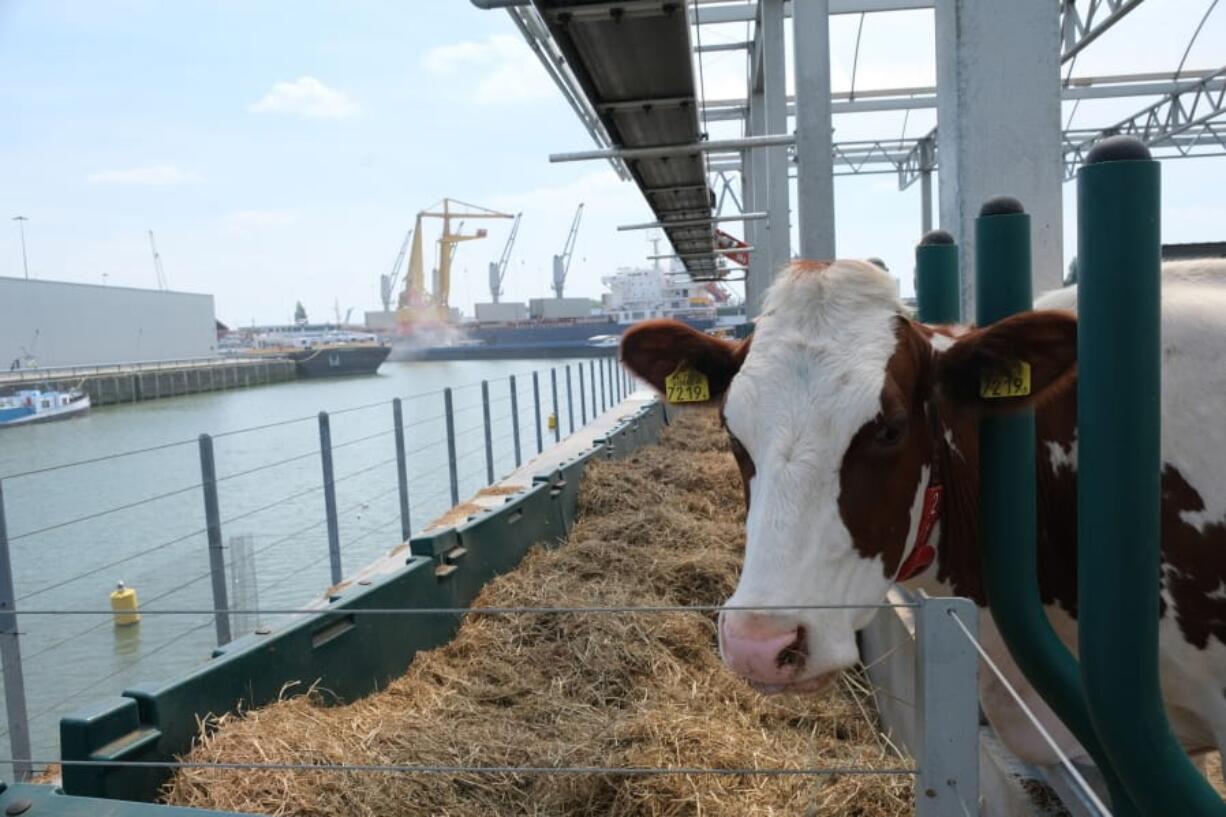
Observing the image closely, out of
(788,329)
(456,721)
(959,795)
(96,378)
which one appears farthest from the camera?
(96,378)

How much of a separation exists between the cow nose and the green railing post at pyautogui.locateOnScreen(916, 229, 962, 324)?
4.89 feet

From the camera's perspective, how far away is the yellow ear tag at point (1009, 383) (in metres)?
1.80

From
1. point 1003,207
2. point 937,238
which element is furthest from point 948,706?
point 937,238

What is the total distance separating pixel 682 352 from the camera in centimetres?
230

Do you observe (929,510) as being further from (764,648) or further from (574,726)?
(574,726)

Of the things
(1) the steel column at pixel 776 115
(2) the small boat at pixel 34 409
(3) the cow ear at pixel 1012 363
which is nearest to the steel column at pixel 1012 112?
(3) the cow ear at pixel 1012 363

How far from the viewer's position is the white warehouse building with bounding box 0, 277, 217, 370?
42.4 meters

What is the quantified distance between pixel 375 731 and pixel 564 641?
1.06 metres

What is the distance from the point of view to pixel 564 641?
3.69 metres

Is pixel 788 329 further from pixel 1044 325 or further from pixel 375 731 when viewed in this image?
pixel 375 731

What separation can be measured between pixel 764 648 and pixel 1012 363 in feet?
2.54

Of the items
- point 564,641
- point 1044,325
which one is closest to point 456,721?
point 564,641

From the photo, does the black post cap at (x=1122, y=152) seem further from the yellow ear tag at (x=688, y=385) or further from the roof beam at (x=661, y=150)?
the roof beam at (x=661, y=150)

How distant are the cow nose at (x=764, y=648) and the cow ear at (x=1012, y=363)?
650mm
